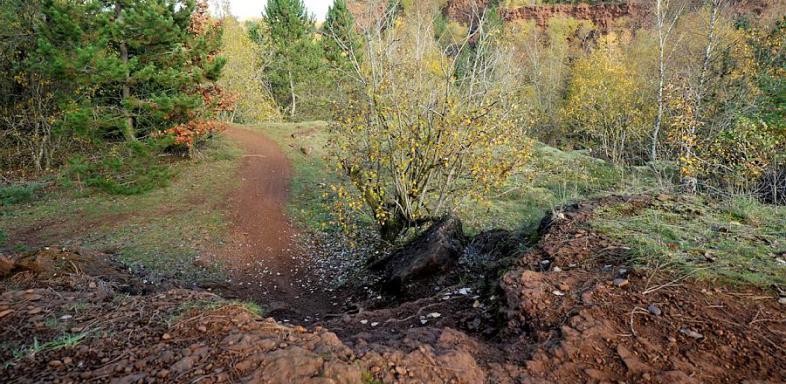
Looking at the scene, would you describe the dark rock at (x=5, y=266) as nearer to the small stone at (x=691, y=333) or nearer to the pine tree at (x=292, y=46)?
the small stone at (x=691, y=333)

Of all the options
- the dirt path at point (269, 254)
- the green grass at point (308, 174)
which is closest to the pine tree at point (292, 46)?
the green grass at point (308, 174)

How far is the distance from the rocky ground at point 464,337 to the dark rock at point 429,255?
5.11 feet

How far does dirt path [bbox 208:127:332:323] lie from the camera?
716 cm

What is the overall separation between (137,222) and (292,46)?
19827 millimetres

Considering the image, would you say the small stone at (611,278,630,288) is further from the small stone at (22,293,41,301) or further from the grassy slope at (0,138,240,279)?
the grassy slope at (0,138,240,279)

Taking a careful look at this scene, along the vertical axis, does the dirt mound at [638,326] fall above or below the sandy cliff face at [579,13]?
A: below

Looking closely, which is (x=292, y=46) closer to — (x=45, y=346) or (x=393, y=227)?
(x=393, y=227)

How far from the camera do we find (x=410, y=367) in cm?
249

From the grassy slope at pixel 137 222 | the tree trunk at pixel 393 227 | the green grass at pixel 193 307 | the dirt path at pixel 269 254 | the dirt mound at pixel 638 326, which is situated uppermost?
the green grass at pixel 193 307

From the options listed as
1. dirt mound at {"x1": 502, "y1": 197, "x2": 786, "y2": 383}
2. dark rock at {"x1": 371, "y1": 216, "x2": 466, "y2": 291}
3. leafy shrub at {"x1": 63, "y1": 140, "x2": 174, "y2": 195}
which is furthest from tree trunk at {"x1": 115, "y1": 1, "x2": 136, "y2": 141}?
dirt mound at {"x1": 502, "y1": 197, "x2": 786, "y2": 383}

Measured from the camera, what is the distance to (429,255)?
5629mm

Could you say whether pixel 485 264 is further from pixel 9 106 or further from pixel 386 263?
pixel 9 106

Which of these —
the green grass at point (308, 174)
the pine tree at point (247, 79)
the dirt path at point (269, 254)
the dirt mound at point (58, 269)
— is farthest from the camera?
the pine tree at point (247, 79)

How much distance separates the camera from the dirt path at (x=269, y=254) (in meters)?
7.16
